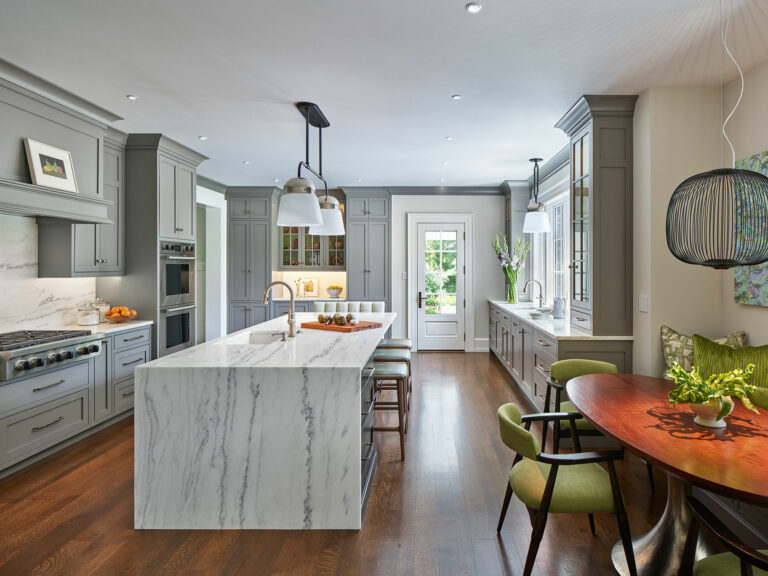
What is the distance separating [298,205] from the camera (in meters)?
3.24

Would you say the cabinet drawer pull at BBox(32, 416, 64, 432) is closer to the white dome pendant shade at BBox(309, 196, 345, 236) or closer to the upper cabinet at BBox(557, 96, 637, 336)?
the white dome pendant shade at BBox(309, 196, 345, 236)

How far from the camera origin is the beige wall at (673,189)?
11.2 feet

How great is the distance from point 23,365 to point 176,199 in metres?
2.47

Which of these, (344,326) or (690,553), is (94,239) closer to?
(344,326)

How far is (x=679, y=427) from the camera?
76.7 inches

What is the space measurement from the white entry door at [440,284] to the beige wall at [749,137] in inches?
172

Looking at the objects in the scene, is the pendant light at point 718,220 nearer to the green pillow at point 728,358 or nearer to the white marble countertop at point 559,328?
the green pillow at point 728,358

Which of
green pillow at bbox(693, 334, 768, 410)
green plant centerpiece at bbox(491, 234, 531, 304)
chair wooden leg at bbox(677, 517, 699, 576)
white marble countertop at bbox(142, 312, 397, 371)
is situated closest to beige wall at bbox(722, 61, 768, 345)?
green pillow at bbox(693, 334, 768, 410)

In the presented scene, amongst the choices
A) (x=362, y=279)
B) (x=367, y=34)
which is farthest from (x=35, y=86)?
(x=362, y=279)

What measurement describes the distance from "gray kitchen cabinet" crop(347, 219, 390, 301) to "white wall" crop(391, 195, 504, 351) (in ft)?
0.64

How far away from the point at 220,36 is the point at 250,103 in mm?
1077

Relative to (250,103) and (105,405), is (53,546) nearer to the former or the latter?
(105,405)

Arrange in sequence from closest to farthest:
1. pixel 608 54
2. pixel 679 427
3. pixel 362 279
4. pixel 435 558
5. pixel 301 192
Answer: pixel 679 427
pixel 435 558
pixel 608 54
pixel 301 192
pixel 362 279

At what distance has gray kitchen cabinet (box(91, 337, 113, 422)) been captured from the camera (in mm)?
3816
